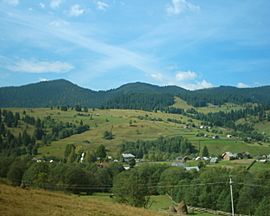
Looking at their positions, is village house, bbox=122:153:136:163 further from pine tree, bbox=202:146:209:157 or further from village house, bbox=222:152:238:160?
village house, bbox=222:152:238:160

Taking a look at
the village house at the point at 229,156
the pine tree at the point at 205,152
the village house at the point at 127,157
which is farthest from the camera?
the pine tree at the point at 205,152

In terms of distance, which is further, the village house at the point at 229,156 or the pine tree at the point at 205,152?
the pine tree at the point at 205,152

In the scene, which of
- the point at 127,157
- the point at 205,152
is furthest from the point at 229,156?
the point at 127,157

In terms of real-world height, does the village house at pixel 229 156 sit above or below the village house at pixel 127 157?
above

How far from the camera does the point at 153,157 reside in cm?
16050

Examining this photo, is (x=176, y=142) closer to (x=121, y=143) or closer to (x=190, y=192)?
(x=121, y=143)

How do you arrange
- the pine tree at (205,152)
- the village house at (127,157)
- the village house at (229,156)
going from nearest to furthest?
the village house at (127,157) < the village house at (229,156) < the pine tree at (205,152)

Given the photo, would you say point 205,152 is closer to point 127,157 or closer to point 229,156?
point 229,156

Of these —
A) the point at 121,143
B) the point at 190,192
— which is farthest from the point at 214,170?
the point at 121,143

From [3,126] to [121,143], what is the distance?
180 feet

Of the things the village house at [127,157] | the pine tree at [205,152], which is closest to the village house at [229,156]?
the pine tree at [205,152]

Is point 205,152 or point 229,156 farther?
point 205,152

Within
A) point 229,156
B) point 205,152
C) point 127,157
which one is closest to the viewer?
point 229,156

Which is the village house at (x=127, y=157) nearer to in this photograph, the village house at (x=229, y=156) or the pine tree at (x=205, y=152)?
the pine tree at (x=205, y=152)
